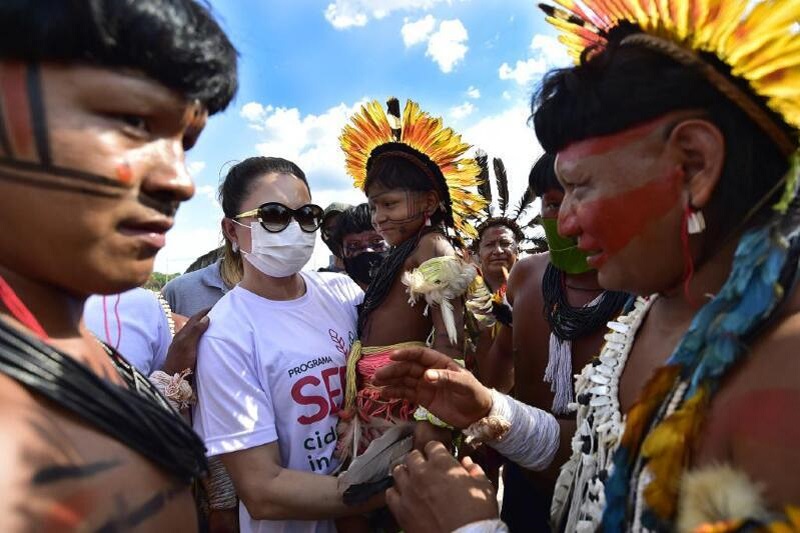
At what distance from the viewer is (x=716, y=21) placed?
1.22 meters

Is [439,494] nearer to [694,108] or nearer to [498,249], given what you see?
[694,108]

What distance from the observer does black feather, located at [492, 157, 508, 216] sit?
5.93 m

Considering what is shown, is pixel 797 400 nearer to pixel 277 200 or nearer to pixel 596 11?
pixel 596 11

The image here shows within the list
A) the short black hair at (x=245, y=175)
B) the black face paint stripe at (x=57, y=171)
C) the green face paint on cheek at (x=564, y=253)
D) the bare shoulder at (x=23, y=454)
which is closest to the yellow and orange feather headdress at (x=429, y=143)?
the green face paint on cheek at (x=564, y=253)

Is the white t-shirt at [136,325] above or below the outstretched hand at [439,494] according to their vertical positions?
above

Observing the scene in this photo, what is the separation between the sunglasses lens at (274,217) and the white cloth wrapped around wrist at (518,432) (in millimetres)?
1275

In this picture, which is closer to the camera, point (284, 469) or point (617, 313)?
point (284, 469)

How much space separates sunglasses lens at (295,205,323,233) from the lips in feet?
5.05

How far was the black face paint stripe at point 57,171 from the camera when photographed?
0.87 metres

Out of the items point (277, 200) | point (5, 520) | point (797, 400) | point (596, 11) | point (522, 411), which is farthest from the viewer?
point (277, 200)

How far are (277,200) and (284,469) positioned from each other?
4.02ft

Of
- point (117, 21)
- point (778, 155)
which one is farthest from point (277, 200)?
point (778, 155)

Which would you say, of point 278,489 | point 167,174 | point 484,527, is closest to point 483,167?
point 278,489

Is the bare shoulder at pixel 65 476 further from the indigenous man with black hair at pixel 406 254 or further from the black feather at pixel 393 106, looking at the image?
the black feather at pixel 393 106
